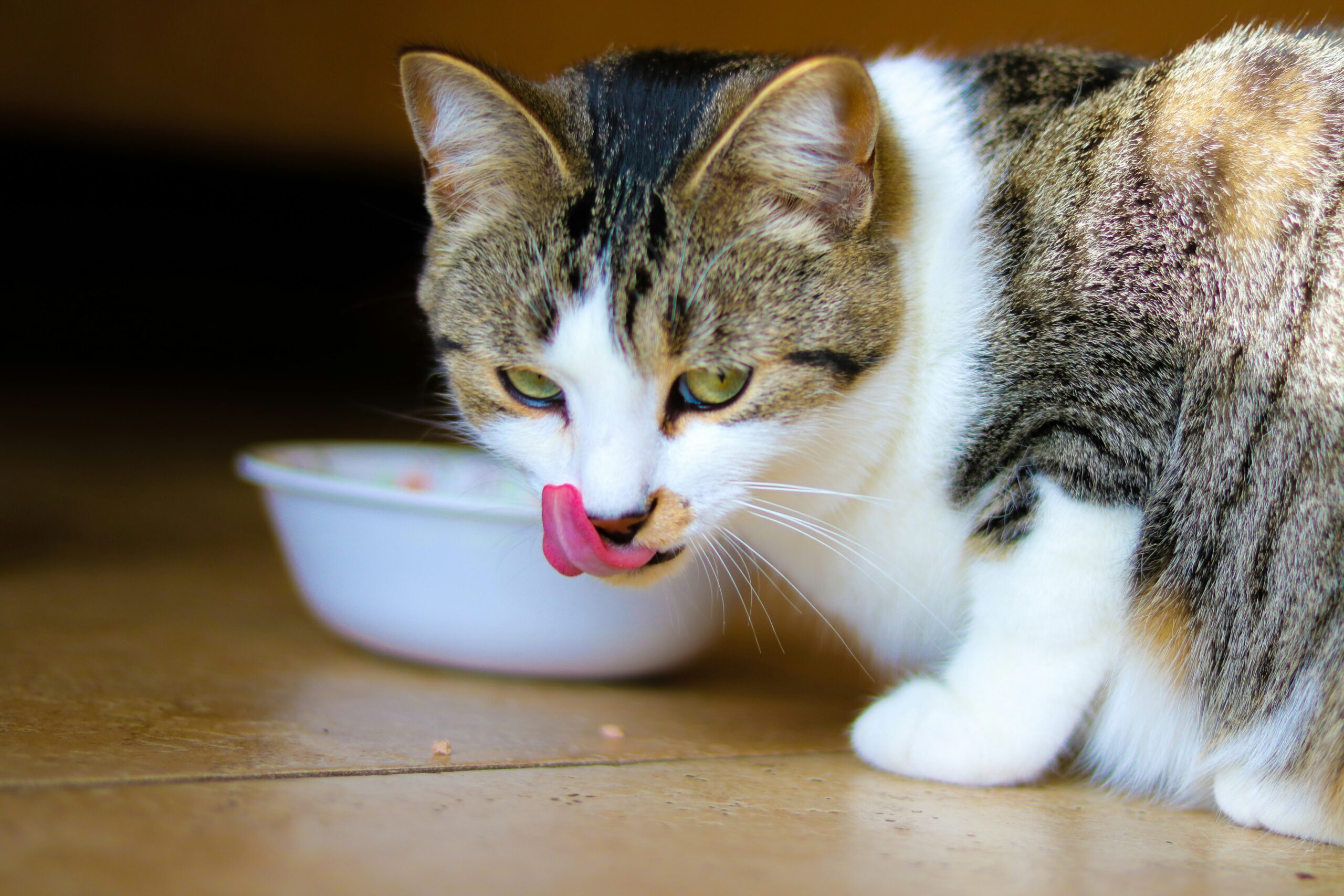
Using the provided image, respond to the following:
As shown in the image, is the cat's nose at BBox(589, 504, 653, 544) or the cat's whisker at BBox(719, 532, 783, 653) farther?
the cat's whisker at BBox(719, 532, 783, 653)

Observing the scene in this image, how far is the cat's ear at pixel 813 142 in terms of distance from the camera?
1.07 metres

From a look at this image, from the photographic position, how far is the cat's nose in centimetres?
106

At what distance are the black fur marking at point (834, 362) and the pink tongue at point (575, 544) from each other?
0.25m

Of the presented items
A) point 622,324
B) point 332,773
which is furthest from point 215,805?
point 622,324

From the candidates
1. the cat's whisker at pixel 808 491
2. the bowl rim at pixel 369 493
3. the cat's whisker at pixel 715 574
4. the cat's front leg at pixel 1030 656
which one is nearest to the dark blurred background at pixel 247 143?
the bowl rim at pixel 369 493

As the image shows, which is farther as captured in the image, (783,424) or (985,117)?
(985,117)

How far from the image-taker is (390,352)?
15.7 ft

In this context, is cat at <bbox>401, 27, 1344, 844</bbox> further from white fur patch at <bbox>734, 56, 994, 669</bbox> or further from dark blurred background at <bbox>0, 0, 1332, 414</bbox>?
dark blurred background at <bbox>0, 0, 1332, 414</bbox>

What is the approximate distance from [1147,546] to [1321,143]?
0.43 meters

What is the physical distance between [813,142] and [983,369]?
0.30 m

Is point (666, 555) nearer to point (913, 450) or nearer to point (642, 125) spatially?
point (913, 450)

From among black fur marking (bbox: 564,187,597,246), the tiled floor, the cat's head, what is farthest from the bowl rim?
black fur marking (bbox: 564,187,597,246)

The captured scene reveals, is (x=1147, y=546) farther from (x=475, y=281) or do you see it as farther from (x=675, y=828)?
(x=475, y=281)

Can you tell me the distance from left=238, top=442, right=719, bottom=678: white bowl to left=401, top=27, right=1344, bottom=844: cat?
159mm
